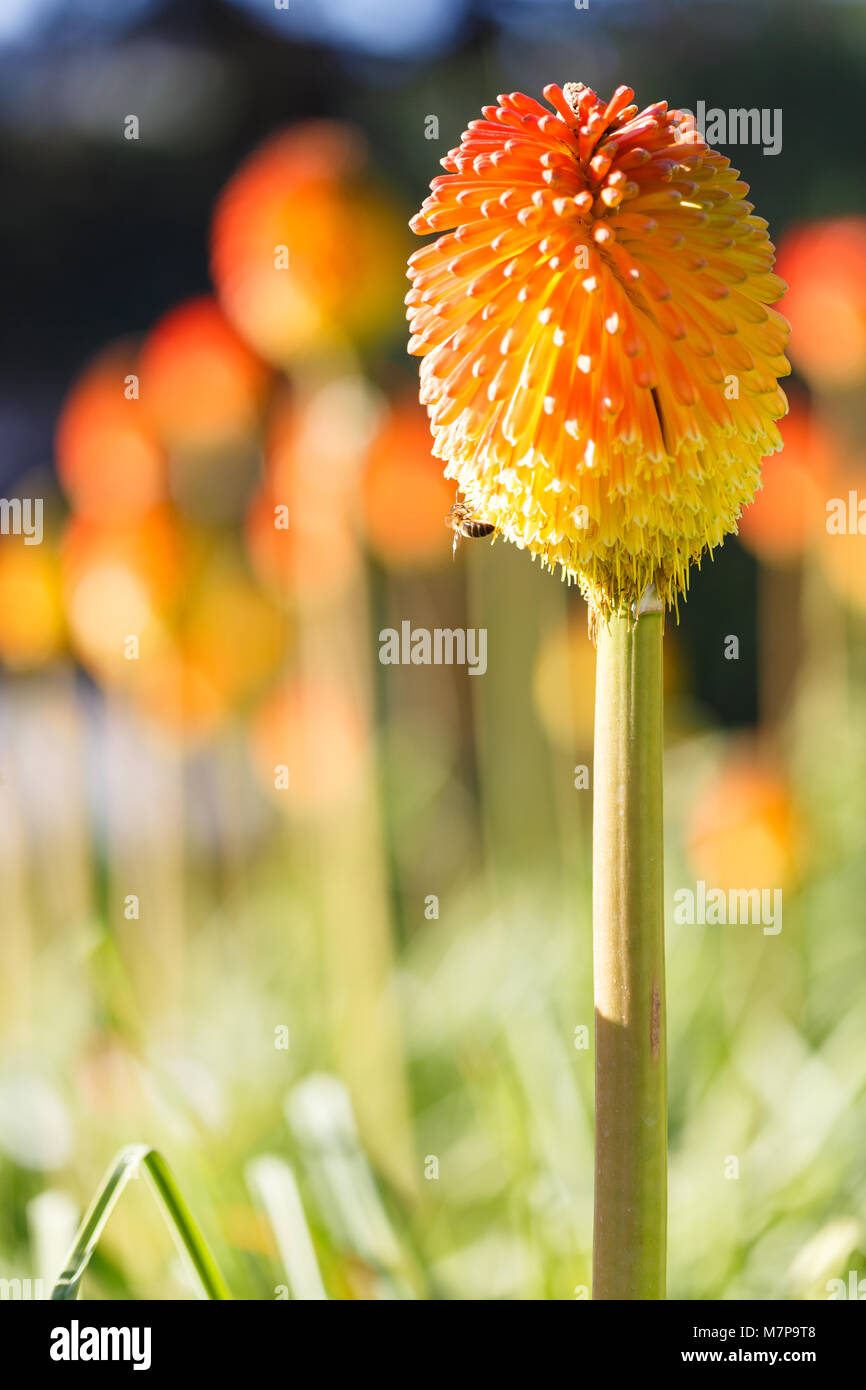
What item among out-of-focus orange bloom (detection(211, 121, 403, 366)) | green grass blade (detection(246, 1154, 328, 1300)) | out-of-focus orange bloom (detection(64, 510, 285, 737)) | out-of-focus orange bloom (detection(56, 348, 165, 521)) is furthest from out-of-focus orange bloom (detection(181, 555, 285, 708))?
green grass blade (detection(246, 1154, 328, 1300))

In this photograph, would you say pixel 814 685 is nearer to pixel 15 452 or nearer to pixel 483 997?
pixel 483 997

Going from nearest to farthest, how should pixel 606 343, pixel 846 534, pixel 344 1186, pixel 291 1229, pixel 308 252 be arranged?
pixel 606 343
pixel 291 1229
pixel 344 1186
pixel 308 252
pixel 846 534

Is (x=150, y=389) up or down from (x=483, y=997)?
up

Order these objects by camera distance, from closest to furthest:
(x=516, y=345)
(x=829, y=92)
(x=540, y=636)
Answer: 1. (x=516, y=345)
2. (x=829, y=92)
3. (x=540, y=636)

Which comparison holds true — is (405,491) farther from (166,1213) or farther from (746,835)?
(166,1213)

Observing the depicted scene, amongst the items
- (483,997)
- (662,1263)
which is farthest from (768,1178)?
(662,1263)

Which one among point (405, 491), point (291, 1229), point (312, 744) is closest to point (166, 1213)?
point (291, 1229)
